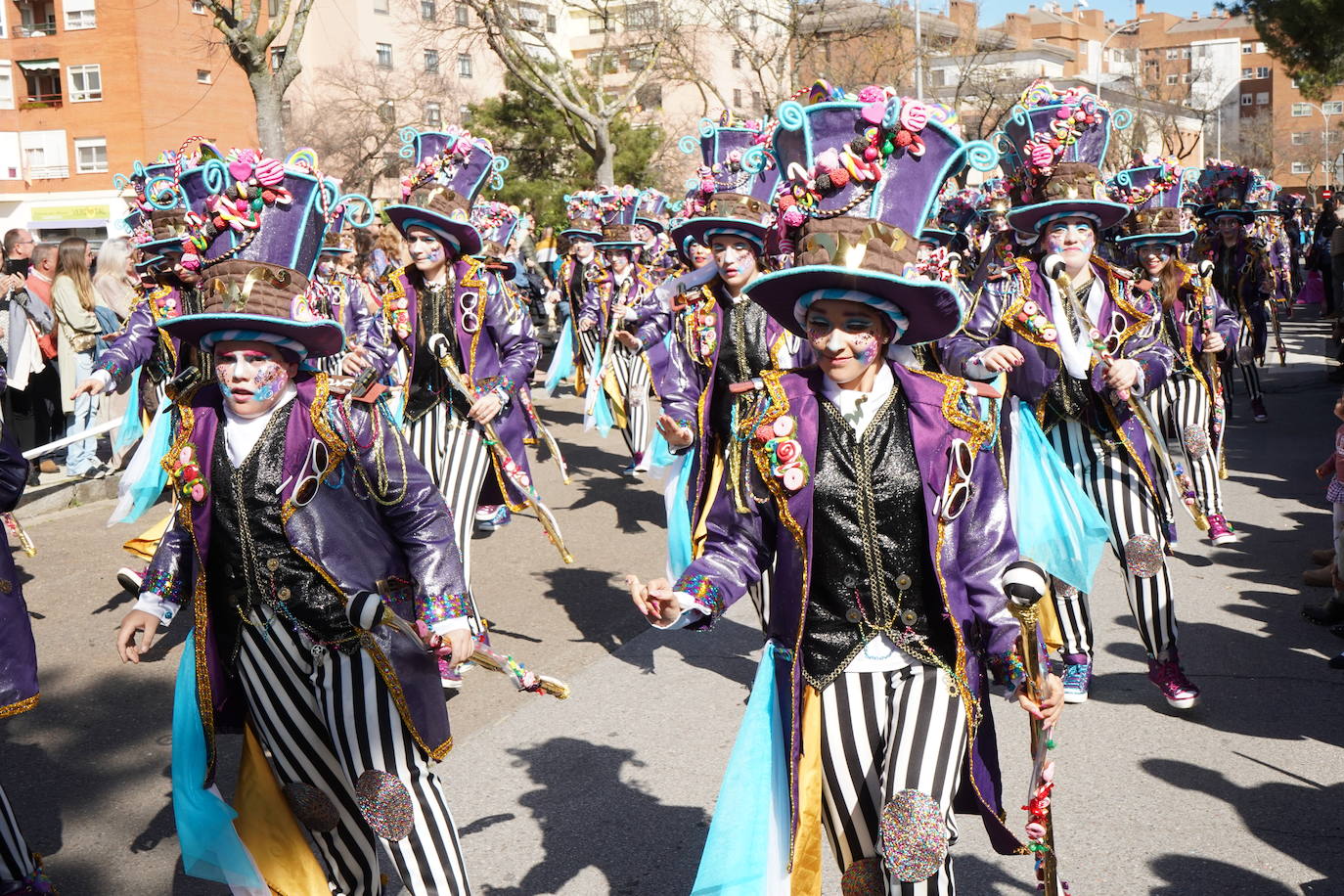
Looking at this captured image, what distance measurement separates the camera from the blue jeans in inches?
484

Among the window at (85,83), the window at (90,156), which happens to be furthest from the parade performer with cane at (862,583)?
the window at (85,83)

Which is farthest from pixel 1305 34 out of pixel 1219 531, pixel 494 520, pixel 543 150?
pixel 543 150

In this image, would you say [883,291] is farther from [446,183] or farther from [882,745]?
[446,183]

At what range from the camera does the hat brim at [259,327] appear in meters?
3.63

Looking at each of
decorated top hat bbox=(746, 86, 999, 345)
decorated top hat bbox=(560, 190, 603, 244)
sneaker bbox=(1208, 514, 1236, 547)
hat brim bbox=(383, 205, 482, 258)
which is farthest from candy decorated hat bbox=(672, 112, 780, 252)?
decorated top hat bbox=(560, 190, 603, 244)

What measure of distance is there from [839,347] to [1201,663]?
427cm

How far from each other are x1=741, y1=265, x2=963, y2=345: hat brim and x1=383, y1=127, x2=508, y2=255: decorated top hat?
4.01 meters

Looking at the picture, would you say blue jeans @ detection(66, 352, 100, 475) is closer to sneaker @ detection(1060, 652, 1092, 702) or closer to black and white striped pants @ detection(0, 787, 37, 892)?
black and white striped pants @ detection(0, 787, 37, 892)

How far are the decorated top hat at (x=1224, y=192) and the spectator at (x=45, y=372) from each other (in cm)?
1123

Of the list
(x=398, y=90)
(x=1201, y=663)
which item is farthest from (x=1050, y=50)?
(x=1201, y=663)

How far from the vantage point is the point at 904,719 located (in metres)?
3.37

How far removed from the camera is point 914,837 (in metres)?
3.26

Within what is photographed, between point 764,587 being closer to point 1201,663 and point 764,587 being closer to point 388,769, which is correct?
point 1201,663

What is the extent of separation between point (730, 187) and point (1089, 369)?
2.92 meters
